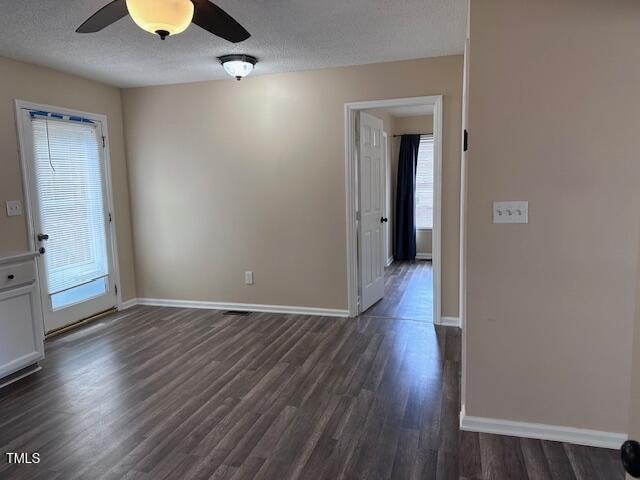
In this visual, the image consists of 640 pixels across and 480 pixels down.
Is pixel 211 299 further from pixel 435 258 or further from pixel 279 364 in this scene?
pixel 435 258

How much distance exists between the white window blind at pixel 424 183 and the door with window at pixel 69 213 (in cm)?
496

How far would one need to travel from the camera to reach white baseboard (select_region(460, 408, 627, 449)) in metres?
2.23

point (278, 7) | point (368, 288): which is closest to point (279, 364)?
point (368, 288)

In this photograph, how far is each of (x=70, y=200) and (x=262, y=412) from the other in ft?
9.99

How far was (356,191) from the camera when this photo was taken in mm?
4398

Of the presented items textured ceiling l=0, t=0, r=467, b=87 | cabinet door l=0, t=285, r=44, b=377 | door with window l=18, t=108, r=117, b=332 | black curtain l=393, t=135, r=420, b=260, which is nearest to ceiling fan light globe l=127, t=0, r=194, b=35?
textured ceiling l=0, t=0, r=467, b=87

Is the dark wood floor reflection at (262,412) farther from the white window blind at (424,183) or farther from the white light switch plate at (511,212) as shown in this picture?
the white window blind at (424,183)

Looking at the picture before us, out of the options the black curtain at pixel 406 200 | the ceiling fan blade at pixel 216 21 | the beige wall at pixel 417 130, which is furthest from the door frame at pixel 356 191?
the beige wall at pixel 417 130

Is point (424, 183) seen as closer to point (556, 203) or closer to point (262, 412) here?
point (556, 203)

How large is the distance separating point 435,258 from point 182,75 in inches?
122

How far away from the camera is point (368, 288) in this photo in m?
4.73

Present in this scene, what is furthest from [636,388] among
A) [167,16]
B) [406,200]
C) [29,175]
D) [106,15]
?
[406,200]

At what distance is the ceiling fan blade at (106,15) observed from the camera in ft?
7.09

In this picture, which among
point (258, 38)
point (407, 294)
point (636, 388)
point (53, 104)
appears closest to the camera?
point (636, 388)
